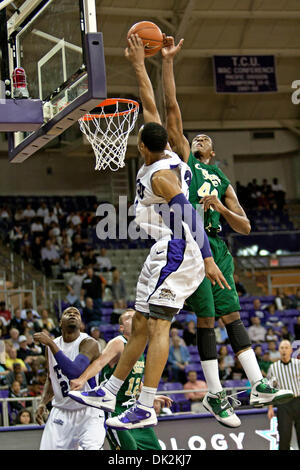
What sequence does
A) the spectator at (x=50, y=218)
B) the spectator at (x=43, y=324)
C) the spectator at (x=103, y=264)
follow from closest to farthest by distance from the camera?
the spectator at (x=43, y=324) < the spectator at (x=103, y=264) < the spectator at (x=50, y=218)

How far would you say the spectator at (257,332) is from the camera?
1629 centimetres

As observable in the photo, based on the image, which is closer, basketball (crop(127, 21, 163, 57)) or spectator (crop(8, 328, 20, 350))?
basketball (crop(127, 21, 163, 57))

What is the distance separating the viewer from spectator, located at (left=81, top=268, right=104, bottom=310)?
56.4 ft

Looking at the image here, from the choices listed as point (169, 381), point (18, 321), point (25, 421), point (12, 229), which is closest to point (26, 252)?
point (12, 229)

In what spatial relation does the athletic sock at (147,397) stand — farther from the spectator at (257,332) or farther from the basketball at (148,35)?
the spectator at (257,332)

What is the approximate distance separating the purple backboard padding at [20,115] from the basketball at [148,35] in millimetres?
1045

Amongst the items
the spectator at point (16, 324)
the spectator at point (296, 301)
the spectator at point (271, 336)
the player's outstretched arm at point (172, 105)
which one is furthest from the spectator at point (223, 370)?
the player's outstretched arm at point (172, 105)

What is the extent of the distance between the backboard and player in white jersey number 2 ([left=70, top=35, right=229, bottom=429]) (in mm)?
741

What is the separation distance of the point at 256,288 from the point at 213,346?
55.6 feet

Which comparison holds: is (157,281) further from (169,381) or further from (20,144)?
(169,381)

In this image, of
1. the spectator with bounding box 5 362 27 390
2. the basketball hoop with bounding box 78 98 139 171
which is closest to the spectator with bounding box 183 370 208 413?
the spectator with bounding box 5 362 27 390

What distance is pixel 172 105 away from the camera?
569 centimetres

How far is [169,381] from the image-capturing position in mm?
14070

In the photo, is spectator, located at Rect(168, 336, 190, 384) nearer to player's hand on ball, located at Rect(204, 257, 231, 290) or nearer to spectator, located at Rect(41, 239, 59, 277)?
spectator, located at Rect(41, 239, 59, 277)
